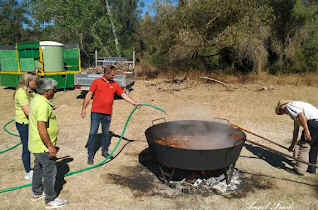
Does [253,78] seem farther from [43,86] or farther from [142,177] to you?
[43,86]

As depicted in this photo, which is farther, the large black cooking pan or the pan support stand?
the pan support stand

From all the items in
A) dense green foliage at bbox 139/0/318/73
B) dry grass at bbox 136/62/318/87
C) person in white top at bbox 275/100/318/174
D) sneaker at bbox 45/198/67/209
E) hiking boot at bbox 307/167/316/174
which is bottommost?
sneaker at bbox 45/198/67/209

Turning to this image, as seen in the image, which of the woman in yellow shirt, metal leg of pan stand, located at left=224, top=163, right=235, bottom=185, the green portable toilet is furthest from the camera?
the green portable toilet

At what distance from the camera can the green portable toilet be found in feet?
43.0

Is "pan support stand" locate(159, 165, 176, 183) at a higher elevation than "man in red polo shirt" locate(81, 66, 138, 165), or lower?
lower

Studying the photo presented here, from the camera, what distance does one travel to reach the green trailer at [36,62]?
12961mm

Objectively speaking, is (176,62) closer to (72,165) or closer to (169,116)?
(169,116)

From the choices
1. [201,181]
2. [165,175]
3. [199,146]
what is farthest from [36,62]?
[201,181]

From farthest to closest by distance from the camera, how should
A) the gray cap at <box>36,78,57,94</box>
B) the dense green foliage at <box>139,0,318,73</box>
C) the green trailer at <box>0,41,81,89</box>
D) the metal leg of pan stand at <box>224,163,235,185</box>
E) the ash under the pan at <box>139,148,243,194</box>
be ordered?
1. the dense green foliage at <box>139,0,318,73</box>
2. the green trailer at <box>0,41,81,89</box>
3. the metal leg of pan stand at <box>224,163,235,185</box>
4. the ash under the pan at <box>139,148,243,194</box>
5. the gray cap at <box>36,78,57,94</box>

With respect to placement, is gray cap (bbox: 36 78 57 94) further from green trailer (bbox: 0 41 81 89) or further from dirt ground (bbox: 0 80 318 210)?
green trailer (bbox: 0 41 81 89)

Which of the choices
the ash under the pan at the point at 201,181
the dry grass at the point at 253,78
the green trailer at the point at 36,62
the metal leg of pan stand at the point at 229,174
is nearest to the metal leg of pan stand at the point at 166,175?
the ash under the pan at the point at 201,181

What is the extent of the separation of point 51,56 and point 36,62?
2.74 ft

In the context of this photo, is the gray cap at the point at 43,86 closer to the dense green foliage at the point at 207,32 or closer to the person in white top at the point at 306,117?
the person in white top at the point at 306,117

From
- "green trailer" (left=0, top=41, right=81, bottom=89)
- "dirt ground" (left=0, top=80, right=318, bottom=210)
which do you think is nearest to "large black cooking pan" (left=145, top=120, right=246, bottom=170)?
"dirt ground" (left=0, top=80, right=318, bottom=210)
